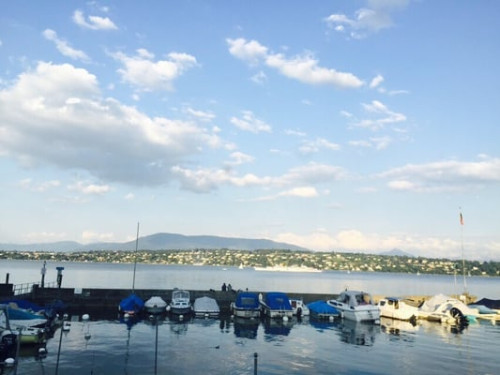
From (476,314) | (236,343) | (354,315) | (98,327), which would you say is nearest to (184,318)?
(98,327)

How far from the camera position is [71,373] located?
24.6 metres

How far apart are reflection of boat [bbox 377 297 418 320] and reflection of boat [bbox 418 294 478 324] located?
216 cm

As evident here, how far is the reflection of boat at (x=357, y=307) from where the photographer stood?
48500mm

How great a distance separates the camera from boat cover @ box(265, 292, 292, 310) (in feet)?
165

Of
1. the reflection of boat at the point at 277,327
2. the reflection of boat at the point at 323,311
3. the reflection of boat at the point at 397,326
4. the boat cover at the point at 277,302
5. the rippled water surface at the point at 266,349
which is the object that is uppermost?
the boat cover at the point at 277,302

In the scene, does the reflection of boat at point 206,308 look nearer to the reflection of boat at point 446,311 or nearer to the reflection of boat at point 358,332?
the reflection of boat at point 358,332

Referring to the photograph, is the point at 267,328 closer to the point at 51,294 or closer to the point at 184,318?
the point at 184,318

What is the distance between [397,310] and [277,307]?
51.5 ft

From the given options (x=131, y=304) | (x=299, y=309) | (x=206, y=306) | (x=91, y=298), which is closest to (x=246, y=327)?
(x=206, y=306)

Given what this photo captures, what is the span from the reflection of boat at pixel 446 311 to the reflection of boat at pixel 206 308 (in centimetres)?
2628

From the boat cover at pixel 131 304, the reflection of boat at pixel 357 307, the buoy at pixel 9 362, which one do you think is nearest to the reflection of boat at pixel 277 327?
the reflection of boat at pixel 357 307

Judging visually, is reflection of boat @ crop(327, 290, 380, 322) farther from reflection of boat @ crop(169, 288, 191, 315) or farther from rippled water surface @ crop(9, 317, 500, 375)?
reflection of boat @ crop(169, 288, 191, 315)

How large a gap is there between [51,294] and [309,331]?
105 ft

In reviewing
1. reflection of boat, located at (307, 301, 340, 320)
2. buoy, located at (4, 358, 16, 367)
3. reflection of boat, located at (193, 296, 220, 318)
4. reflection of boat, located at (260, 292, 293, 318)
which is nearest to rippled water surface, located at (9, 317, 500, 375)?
buoy, located at (4, 358, 16, 367)
